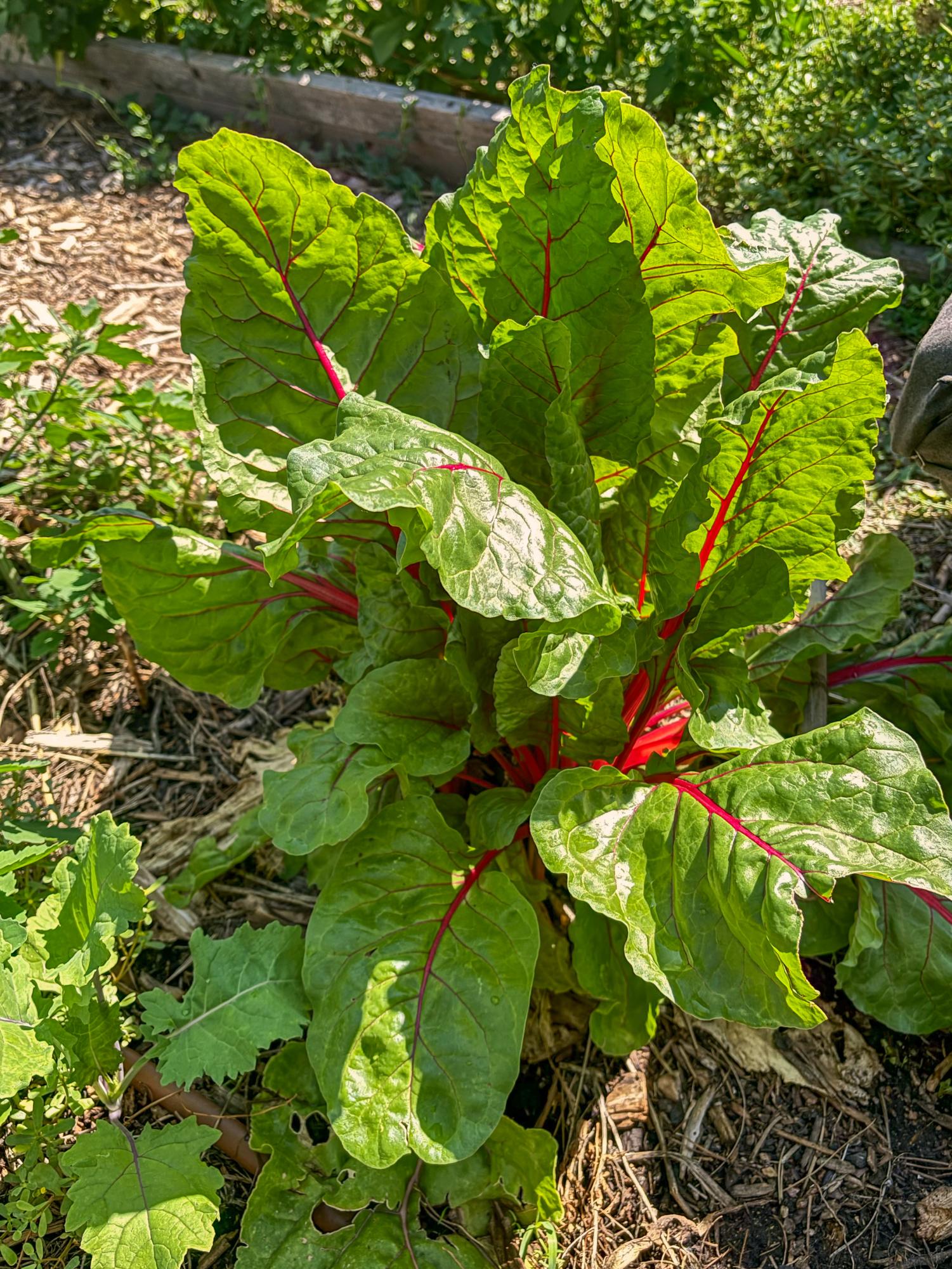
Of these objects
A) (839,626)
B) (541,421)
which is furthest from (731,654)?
(541,421)

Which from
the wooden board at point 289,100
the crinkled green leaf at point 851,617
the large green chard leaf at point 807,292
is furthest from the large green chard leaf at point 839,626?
the wooden board at point 289,100

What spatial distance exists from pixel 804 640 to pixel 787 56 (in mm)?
2759

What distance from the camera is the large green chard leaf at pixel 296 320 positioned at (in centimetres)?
179

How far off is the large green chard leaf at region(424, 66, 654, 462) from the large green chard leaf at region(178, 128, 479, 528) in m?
0.10

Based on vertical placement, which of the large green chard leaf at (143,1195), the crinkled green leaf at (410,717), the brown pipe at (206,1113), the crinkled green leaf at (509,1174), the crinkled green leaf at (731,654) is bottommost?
the brown pipe at (206,1113)

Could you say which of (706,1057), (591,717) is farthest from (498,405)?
(706,1057)

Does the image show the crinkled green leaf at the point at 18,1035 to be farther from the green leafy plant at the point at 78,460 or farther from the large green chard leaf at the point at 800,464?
the large green chard leaf at the point at 800,464

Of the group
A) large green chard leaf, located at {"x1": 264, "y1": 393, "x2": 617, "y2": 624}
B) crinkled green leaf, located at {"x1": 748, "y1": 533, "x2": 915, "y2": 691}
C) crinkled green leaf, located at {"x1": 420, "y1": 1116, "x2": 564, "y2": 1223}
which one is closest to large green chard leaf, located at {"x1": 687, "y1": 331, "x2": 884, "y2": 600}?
crinkled green leaf, located at {"x1": 748, "y1": 533, "x2": 915, "y2": 691}

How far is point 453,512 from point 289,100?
140 inches

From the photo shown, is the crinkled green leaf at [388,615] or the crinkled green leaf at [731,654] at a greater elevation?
the crinkled green leaf at [731,654]

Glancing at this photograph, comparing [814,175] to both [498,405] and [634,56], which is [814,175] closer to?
[634,56]

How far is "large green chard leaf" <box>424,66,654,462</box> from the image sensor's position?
62.4 inches

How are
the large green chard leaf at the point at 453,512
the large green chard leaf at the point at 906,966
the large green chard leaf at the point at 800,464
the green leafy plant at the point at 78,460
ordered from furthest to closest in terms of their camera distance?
the green leafy plant at the point at 78,460 → the large green chard leaf at the point at 906,966 → the large green chard leaf at the point at 800,464 → the large green chard leaf at the point at 453,512

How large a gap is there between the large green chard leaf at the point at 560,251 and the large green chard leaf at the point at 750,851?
632 millimetres
